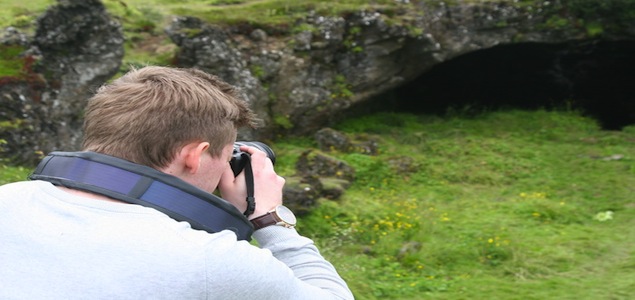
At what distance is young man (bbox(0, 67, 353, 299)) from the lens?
105 cm

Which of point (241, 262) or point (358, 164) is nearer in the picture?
point (241, 262)

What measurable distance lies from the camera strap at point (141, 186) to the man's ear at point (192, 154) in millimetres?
96

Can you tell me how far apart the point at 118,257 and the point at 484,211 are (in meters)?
7.20

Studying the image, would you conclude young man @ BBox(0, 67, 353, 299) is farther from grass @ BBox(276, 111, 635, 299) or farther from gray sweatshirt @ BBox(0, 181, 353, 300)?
grass @ BBox(276, 111, 635, 299)

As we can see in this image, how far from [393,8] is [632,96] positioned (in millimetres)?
5707

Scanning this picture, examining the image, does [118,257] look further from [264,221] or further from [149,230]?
[264,221]

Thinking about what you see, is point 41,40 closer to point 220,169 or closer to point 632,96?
point 220,169

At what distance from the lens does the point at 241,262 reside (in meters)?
1.08

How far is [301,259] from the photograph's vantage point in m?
1.31

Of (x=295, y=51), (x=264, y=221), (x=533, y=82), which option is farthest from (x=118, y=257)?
(x=533, y=82)

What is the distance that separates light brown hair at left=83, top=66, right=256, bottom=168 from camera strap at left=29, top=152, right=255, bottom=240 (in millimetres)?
73

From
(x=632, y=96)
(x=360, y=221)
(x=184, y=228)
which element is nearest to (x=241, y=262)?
(x=184, y=228)

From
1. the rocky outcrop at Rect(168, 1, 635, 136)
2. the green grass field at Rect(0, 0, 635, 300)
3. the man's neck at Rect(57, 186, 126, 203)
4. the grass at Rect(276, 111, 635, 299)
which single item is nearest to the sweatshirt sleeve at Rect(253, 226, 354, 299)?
the man's neck at Rect(57, 186, 126, 203)

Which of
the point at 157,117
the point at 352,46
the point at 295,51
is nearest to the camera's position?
the point at 157,117
